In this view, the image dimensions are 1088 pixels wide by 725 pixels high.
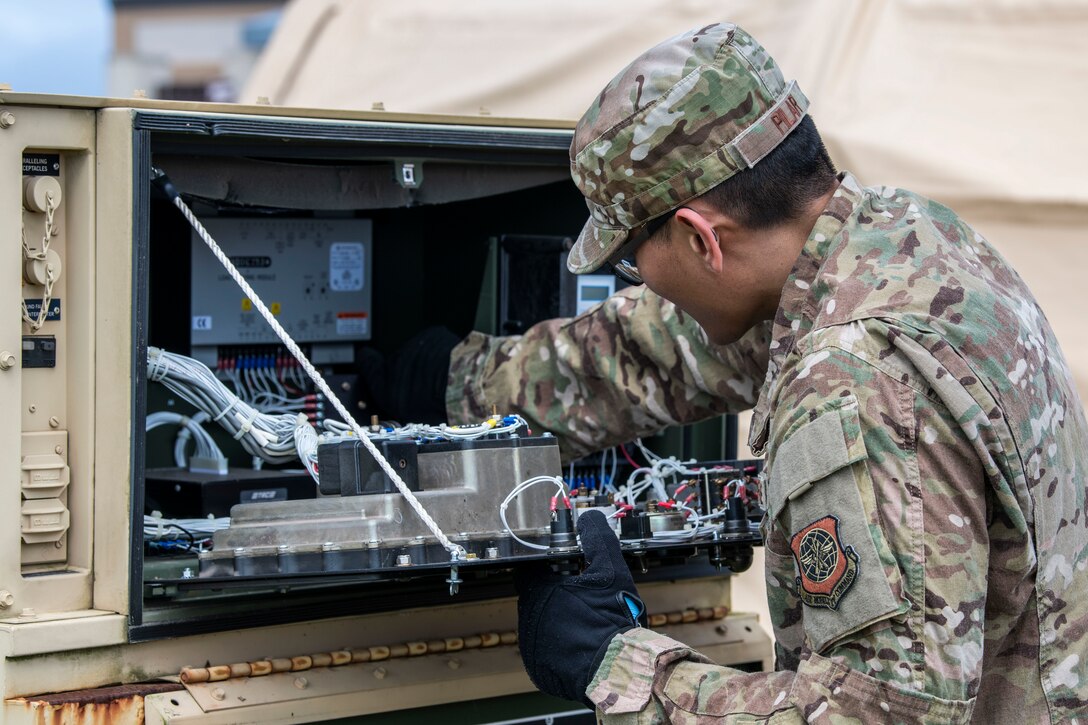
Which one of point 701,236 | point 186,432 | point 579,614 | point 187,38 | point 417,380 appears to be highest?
point 187,38

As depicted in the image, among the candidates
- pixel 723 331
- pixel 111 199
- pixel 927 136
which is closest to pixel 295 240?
pixel 111 199

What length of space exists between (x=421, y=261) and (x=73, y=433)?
1386 millimetres

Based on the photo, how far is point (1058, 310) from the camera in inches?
201

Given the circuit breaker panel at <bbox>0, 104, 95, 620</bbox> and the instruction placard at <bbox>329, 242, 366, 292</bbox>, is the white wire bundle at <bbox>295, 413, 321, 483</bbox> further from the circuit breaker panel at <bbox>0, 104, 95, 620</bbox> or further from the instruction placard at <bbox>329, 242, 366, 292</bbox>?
the instruction placard at <bbox>329, 242, 366, 292</bbox>

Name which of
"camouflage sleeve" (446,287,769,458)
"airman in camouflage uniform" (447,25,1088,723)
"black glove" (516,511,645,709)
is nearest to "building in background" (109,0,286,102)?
"camouflage sleeve" (446,287,769,458)

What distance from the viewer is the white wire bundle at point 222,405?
2889 millimetres

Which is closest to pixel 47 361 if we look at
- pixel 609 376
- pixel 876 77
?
pixel 609 376

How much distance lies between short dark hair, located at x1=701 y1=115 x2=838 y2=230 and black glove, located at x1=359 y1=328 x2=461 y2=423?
3.93 ft

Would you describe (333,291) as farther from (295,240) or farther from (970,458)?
(970,458)

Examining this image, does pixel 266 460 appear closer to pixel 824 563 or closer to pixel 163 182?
pixel 163 182

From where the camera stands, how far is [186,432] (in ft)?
10.6

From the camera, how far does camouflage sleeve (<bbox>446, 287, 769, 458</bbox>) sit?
2.79 metres

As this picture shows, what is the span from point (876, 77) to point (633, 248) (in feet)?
12.0

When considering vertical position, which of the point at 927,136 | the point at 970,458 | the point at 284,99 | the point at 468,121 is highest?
the point at 284,99
